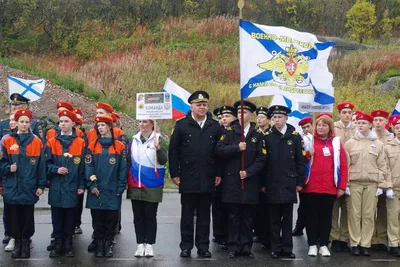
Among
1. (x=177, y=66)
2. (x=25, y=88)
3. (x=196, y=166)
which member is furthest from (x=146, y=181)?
(x=177, y=66)

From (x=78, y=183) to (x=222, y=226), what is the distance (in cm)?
228

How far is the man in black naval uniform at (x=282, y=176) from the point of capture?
848 cm

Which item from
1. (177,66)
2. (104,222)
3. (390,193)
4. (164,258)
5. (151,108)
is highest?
(177,66)

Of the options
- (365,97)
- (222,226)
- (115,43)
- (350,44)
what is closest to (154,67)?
(115,43)

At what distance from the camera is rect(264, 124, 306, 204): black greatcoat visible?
8.45 m

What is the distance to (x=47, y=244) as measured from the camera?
910 cm

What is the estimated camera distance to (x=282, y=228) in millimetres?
8633

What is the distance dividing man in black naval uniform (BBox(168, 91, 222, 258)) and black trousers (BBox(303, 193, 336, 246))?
1.34 meters

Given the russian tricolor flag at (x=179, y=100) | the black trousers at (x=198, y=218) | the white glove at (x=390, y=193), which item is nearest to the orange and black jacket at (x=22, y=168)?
the black trousers at (x=198, y=218)

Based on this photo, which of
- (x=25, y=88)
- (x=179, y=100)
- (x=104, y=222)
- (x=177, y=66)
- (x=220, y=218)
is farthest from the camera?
(x=177, y=66)

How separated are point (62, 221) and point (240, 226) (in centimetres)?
241

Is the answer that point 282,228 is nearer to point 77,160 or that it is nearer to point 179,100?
point 77,160

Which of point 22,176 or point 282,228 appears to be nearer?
point 22,176

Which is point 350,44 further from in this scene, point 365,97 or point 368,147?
point 368,147
